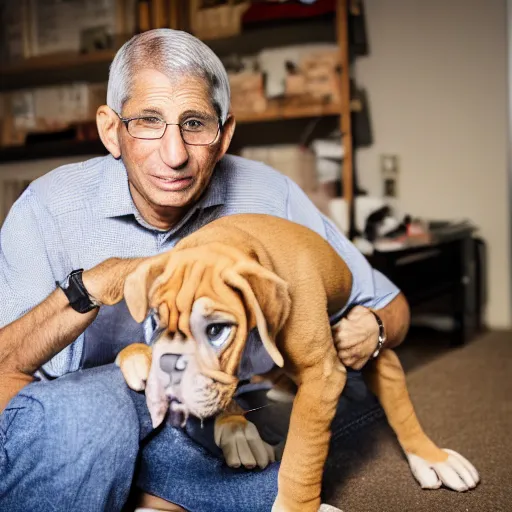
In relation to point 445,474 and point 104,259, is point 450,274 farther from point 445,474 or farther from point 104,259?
point 104,259

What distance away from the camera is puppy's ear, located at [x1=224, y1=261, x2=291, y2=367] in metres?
0.85

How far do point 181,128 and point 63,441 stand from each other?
49cm

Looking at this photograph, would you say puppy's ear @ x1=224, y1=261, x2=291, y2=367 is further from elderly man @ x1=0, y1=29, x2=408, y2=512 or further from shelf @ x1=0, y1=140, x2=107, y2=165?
shelf @ x1=0, y1=140, x2=107, y2=165

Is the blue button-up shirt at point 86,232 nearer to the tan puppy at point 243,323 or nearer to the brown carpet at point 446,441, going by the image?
the tan puppy at point 243,323

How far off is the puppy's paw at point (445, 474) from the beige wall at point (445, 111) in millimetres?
1824

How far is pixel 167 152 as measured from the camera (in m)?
0.95

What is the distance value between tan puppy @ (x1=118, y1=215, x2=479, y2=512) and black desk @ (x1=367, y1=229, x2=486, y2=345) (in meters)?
1.02

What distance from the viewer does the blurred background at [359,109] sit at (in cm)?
125

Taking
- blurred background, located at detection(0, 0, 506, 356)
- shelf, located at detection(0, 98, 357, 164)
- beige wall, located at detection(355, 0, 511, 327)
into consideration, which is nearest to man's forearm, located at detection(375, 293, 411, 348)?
blurred background, located at detection(0, 0, 506, 356)

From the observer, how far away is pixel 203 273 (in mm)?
867

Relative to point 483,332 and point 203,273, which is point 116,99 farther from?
point 483,332

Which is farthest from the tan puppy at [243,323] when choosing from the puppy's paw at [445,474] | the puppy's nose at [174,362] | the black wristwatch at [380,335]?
the puppy's paw at [445,474]

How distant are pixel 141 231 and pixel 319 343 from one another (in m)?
0.31

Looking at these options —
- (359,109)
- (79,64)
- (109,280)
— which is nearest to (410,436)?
(109,280)
